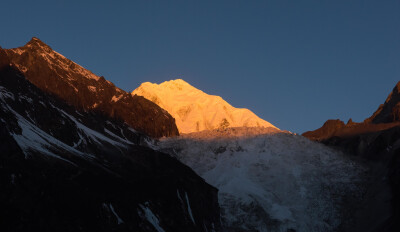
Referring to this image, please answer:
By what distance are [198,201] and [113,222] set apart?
1259 inches

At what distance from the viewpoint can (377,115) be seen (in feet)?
541

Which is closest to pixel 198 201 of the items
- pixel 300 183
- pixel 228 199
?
pixel 228 199

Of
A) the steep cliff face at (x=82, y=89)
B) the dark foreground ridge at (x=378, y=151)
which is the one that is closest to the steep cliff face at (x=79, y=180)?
the steep cliff face at (x=82, y=89)

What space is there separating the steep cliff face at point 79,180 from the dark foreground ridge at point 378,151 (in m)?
26.9

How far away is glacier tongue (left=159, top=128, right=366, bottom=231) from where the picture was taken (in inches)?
3979

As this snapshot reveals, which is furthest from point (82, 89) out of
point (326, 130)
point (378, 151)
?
point (378, 151)

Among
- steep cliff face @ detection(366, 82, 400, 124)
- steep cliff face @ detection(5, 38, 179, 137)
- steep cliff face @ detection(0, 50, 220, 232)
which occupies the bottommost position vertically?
steep cliff face @ detection(0, 50, 220, 232)

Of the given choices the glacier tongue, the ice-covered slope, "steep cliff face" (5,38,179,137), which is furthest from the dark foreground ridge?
"steep cliff face" (5,38,179,137)

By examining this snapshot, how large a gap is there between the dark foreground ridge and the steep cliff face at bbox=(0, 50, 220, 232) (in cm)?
2690

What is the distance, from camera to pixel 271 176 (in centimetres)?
11775

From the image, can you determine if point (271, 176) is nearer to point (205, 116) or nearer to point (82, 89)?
point (82, 89)

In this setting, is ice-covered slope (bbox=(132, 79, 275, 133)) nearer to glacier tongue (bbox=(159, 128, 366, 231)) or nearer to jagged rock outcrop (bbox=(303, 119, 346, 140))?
jagged rock outcrop (bbox=(303, 119, 346, 140))

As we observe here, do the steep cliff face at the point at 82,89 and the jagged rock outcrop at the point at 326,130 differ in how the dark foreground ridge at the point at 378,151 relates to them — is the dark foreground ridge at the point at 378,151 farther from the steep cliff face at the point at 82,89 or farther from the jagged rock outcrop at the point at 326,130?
the steep cliff face at the point at 82,89

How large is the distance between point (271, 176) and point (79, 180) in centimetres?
5845
